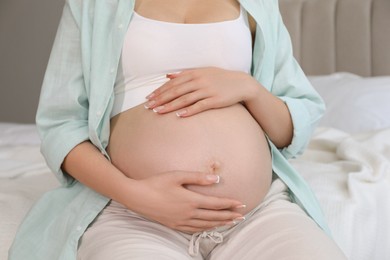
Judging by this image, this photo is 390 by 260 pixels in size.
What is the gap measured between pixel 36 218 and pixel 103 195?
0.47ft

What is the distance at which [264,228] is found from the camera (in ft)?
3.19

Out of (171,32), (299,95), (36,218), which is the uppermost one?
(171,32)

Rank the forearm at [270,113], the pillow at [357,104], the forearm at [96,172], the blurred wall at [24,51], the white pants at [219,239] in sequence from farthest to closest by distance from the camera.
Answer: the blurred wall at [24,51], the pillow at [357,104], the forearm at [270,113], the forearm at [96,172], the white pants at [219,239]

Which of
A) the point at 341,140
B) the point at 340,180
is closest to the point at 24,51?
the point at 341,140

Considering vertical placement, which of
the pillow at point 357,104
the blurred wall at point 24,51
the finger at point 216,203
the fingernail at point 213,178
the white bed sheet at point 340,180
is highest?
the fingernail at point 213,178

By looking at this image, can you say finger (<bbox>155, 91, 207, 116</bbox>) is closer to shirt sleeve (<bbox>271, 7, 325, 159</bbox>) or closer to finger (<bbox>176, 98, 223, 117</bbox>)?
finger (<bbox>176, 98, 223, 117</bbox>)

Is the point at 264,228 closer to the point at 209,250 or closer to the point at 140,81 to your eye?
the point at 209,250

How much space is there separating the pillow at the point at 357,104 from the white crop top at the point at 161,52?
0.99 meters

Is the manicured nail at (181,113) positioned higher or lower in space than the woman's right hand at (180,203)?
higher

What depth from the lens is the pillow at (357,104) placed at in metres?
2.01

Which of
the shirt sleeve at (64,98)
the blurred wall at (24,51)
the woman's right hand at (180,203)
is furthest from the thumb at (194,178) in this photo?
Answer: the blurred wall at (24,51)

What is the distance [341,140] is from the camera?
179 cm

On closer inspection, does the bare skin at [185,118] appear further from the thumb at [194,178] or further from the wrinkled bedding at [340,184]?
the wrinkled bedding at [340,184]

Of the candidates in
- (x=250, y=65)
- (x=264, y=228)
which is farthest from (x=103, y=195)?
(x=250, y=65)
